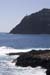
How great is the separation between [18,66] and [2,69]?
3.22m

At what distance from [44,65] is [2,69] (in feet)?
16.3

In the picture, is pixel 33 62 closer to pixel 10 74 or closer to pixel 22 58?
pixel 22 58

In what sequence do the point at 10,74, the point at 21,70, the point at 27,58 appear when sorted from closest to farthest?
1. the point at 10,74
2. the point at 21,70
3. the point at 27,58

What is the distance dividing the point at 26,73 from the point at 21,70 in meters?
2.47

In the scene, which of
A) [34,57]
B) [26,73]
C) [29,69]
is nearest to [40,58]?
[34,57]

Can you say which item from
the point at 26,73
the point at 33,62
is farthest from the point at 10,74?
the point at 33,62

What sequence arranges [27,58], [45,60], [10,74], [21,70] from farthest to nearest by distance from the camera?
[27,58], [45,60], [21,70], [10,74]

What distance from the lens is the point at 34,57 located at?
137 ft

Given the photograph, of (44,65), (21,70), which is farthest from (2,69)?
(44,65)

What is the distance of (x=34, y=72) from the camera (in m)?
35.0

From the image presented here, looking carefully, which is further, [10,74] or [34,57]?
[34,57]

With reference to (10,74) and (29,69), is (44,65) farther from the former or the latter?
(10,74)

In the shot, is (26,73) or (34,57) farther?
(34,57)

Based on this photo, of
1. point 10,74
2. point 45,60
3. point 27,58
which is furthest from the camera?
point 27,58
